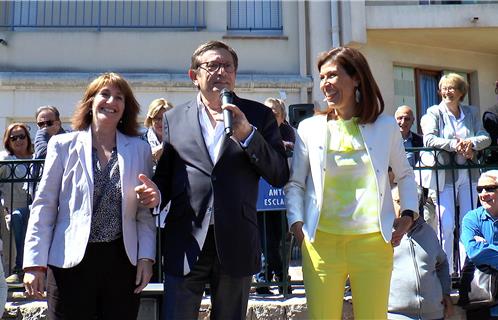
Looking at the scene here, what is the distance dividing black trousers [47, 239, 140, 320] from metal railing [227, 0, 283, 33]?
8.34m

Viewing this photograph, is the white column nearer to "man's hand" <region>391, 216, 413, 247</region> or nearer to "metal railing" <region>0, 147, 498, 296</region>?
"metal railing" <region>0, 147, 498, 296</region>

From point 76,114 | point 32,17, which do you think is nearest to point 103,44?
point 32,17

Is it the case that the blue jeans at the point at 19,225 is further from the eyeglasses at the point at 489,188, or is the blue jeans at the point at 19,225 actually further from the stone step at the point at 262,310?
Answer: the eyeglasses at the point at 489,188

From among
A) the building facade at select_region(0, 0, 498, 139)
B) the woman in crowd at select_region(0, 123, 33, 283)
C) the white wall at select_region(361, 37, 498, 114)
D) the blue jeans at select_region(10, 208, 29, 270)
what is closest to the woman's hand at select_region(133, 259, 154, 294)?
the woman in crowd at select_region(0, 123, 33, 283)

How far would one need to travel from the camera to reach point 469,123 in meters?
6.06

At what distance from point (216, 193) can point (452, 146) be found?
3.32 metres

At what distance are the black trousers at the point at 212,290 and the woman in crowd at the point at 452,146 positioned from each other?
3.16 meters

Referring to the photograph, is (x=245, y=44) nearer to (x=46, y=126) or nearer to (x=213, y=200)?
(x=46, y=126)

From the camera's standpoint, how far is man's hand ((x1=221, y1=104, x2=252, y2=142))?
2.63m

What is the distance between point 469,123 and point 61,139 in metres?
4.44

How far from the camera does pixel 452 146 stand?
539 cm

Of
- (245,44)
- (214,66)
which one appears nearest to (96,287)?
(214,66)

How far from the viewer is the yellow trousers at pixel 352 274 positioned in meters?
2.83

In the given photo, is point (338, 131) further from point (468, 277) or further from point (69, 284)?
point (468, 277)
